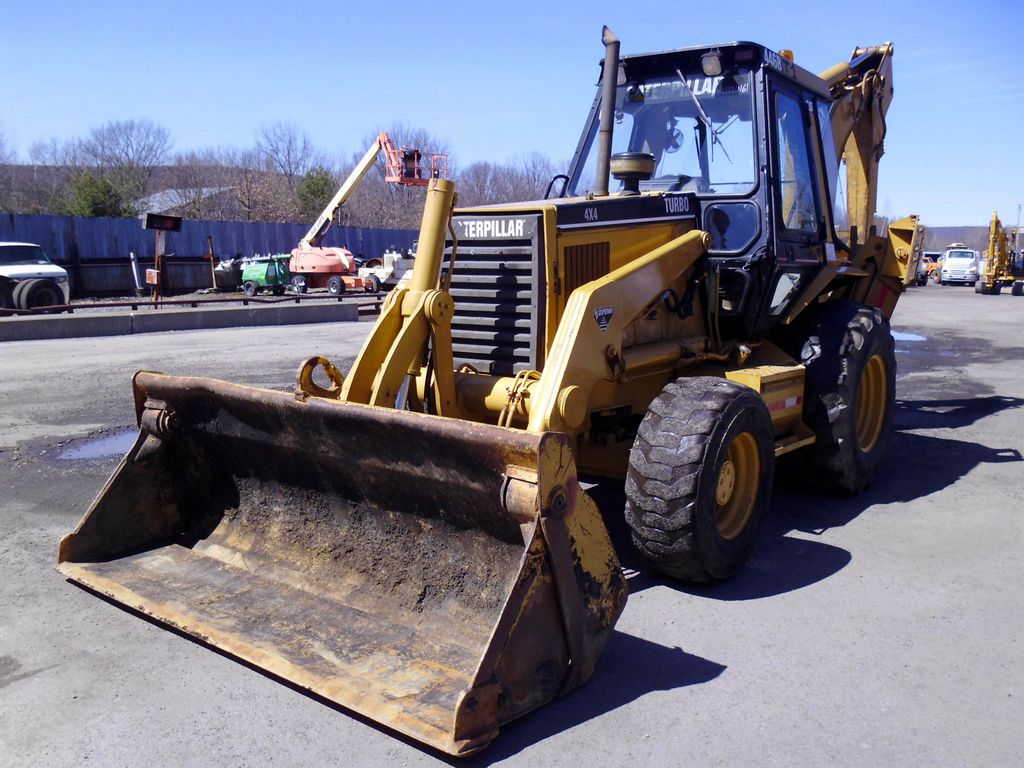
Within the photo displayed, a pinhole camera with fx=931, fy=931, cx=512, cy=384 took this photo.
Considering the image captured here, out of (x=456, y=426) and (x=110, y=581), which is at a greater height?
(x=456, y=426)

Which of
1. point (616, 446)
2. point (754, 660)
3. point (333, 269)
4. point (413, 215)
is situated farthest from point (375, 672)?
point (413, 215)

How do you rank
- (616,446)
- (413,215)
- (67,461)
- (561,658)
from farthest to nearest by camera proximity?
(413,215)
(67,461)
(616,446)
(561,658)

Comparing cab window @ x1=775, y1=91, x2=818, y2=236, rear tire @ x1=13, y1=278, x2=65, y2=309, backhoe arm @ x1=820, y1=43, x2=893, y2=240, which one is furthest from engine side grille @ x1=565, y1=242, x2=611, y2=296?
rear tire @ x1=13, y1=278, x2=65, y2=309

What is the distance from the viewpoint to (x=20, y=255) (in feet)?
80.2

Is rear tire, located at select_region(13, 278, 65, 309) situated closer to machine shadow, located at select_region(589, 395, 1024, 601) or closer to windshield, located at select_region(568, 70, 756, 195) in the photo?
windshield, located at select_region(568, 70, 756, 195)

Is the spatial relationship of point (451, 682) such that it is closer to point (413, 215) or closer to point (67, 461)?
point (67, 461)

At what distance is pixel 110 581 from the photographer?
15.8 ft

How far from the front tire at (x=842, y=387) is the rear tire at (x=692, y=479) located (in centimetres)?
145

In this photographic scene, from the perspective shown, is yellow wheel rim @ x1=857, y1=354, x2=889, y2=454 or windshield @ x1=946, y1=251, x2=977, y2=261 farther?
windshield @ x1=946, y1=251, x2=977, y2=261

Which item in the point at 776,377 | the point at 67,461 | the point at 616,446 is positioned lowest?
the point at 67,461

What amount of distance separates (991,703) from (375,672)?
251 centimetres

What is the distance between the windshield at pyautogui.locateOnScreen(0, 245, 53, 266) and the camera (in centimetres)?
2406

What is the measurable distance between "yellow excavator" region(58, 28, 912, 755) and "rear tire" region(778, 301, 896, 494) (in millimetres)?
21

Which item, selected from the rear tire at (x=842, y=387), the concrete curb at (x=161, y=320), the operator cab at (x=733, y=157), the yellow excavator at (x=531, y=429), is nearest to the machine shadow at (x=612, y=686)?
the yellow excavator at (x=531, y=429)
